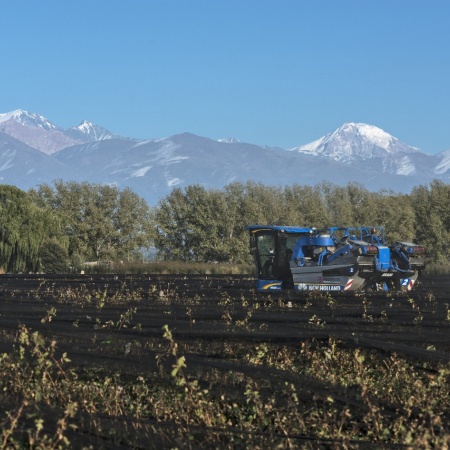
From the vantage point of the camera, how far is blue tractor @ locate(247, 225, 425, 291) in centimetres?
2192

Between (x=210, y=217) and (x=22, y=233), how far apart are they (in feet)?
74.6

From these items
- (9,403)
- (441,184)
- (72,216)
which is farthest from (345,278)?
(441,184)

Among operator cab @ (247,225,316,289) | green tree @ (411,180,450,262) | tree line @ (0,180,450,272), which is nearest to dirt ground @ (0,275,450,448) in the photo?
operator cab @ (247,225,316,289)

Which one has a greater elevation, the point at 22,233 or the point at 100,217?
the point at 100,217

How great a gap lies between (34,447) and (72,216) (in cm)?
7180

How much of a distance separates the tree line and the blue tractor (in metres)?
45.9

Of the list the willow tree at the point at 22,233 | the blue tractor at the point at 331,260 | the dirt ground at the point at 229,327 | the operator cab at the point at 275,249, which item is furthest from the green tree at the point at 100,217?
the dirt ground at the point at 229,327

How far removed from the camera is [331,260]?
2258 cm

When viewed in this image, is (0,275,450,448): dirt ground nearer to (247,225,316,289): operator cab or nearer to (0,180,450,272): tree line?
(247,225,316,289): operator cab

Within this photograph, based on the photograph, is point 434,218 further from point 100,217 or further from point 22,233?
point 22,233

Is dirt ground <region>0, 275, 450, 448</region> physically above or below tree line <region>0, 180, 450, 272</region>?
below

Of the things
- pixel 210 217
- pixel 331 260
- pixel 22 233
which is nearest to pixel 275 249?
pixel 331 260

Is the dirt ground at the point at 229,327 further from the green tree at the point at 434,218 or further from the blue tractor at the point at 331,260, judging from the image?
the green tree at the point at 434,218

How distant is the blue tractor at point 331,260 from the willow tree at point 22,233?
3145 cm
